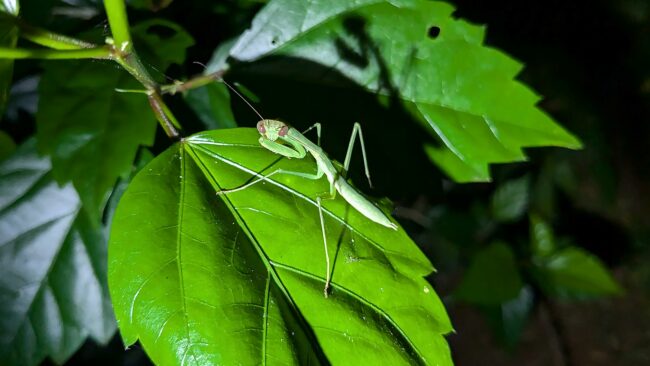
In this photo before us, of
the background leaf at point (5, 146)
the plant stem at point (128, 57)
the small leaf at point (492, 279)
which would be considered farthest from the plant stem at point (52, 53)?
the small leaf at point (492, 279)

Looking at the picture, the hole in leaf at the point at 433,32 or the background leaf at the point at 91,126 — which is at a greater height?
the hole in leaf at the point at 433,32

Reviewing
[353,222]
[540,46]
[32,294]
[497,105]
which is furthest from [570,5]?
[32,294]

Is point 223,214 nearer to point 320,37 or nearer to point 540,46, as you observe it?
point 320,37

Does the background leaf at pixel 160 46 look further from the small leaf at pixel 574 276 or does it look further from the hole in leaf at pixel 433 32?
the small leaf at pixel 574 276

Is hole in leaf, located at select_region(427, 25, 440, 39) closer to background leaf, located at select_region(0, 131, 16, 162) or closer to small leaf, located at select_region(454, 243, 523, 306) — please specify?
background leaf, located at select_region(0, 131, 16, 162)

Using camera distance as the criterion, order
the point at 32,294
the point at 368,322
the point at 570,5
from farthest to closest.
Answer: the point at 570,5
the point at 32,294
the point at 368,322

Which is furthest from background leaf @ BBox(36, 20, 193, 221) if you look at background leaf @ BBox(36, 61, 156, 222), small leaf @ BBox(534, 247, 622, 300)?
small leaf @ BBox(534, 247, 622, 300)
